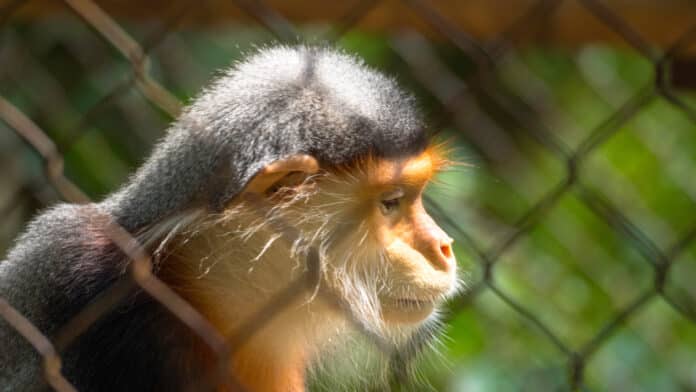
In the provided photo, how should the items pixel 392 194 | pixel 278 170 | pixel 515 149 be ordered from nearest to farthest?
1. pixel 278 170
2. pixel 392 194
3. pixel 515 149

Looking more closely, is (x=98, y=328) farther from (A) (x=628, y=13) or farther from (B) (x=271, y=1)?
(A) (x=628, y=13)

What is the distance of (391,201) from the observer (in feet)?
4.79

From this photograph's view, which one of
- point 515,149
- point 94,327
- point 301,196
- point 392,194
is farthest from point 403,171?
point 515,149

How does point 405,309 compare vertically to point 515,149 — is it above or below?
below

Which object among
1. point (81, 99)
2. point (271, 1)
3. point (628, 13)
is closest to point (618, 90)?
point (628, 13)

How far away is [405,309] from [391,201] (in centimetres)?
13

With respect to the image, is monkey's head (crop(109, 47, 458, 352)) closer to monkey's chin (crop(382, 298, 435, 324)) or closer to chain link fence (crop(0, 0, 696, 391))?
monkey's chin (crop(382, 298, 435, 324))

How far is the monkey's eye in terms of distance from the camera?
4.76ft

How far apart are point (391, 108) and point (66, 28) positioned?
1.63 m

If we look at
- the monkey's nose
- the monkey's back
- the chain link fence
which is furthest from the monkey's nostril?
the chain link fence

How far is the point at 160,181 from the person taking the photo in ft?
4.55

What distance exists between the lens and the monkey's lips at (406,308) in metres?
1.44

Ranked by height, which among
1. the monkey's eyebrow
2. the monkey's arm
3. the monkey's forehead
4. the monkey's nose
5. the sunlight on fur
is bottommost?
the monkey's arm

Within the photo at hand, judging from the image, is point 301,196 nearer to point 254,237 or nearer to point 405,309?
point 254,237
